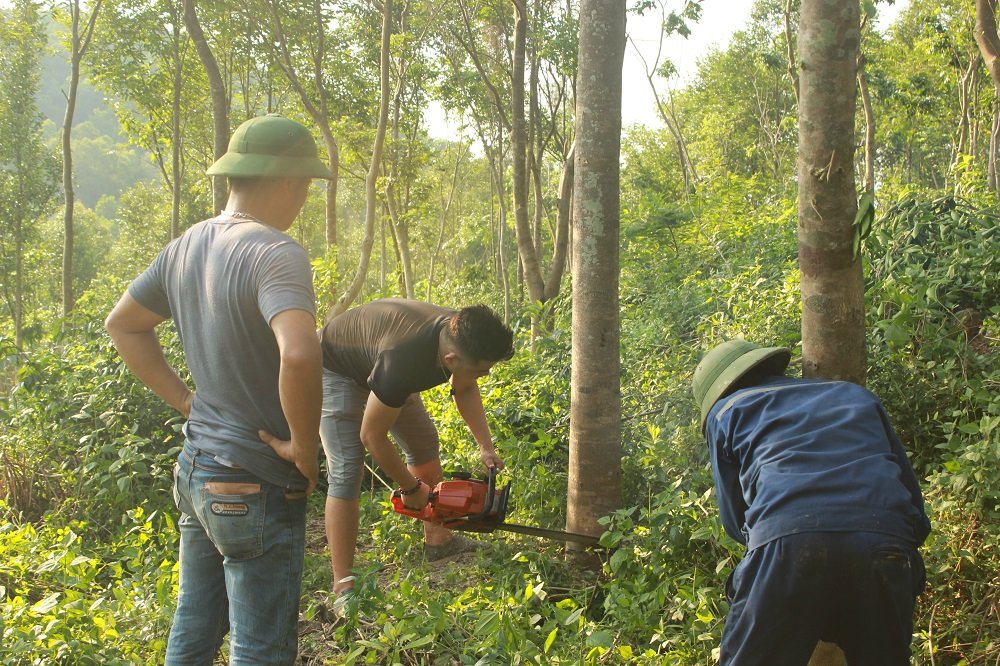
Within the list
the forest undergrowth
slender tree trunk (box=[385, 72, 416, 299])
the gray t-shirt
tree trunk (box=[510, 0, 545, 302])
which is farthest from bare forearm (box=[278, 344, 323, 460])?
slender tree trunk (box=[385, 72, 416, 299])

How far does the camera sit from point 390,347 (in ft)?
10.9

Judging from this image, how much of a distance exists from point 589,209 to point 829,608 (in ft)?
7.30

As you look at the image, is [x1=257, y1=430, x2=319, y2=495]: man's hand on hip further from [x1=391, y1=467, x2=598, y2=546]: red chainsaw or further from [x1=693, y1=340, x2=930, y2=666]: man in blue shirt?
[x1=391, y1=467, x2=598, y2=546]: red chainsaw

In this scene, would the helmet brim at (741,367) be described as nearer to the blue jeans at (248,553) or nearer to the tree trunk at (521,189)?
the blue jeans at (248,553)

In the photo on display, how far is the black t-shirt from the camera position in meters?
3.24

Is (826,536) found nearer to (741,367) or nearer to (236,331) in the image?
(741,367)

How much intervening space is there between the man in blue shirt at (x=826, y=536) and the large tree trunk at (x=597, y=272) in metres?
1.65

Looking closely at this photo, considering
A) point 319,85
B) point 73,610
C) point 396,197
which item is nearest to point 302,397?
point 73,610

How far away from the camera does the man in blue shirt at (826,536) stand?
176cm

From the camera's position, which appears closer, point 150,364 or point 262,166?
point 262,166

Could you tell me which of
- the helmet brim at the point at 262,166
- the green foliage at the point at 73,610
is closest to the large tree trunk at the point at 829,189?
the helmet brim at the point at 262,166

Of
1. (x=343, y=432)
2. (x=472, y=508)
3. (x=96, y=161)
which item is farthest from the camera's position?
(x=96, y=161)

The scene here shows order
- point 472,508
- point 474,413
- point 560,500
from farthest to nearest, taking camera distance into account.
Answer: point 560,500 < point 474,413 < point 472,508

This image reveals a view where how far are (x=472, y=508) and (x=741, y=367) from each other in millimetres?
1765
